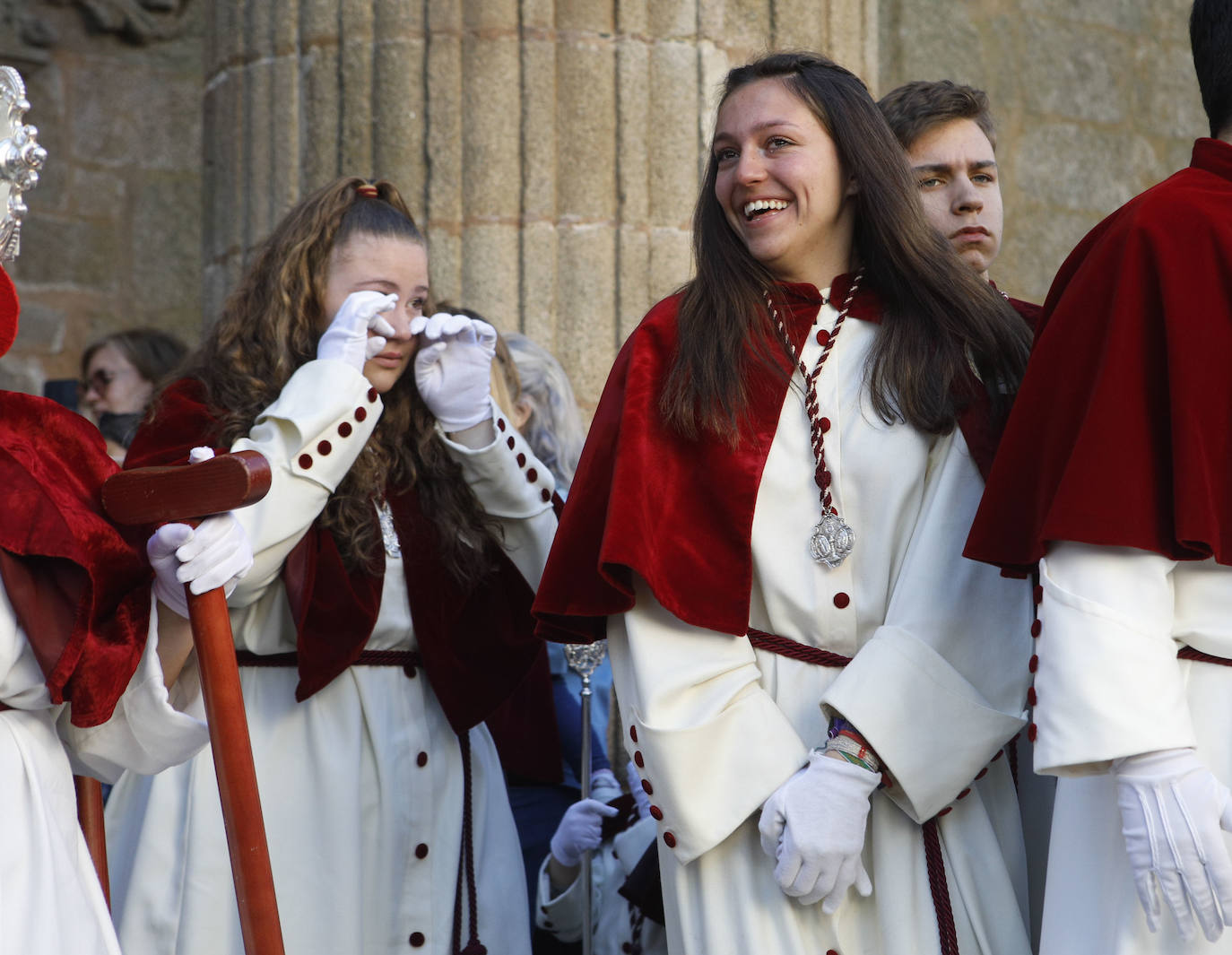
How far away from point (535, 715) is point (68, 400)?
7.41 feet

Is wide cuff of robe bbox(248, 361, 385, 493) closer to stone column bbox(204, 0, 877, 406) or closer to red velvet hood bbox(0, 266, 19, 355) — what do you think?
red velvet hood bbox(0, 266, 19, 355)

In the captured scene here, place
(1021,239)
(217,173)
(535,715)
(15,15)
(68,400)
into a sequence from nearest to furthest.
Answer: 1. (535,715)
2. (217,173)
3. (68,400)
4. (15,15)
5. (1021,239)

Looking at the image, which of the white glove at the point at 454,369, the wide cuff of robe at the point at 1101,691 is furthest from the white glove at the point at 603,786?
the wide cuff of robe at the point at 1101,691

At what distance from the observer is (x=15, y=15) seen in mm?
5922

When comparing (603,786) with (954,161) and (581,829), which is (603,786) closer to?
(581,829)

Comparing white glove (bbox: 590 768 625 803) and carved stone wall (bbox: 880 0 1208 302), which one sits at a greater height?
carved stone wall (bbox: 880 0 1208 302)

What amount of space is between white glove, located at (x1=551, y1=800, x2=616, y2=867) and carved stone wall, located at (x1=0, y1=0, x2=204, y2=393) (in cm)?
350

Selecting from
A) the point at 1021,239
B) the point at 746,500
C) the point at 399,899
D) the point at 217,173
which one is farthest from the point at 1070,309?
the point at 1021,239

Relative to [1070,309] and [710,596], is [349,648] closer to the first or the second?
[710,596]

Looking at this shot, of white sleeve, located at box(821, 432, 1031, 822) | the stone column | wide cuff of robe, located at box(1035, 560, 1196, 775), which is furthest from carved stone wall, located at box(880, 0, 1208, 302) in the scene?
wide cuff of robe, located at box(1035, 560, 1196, 775)

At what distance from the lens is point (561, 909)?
328 cm

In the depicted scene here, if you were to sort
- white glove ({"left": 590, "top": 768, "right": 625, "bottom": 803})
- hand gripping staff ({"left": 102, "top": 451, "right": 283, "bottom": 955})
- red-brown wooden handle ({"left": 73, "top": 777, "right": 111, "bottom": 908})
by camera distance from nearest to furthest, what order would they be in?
hand gripping staff ({"left": 102, "top": 451, "right": 283, "bottom": 955})
red-brown wooden handle ({"left": 73, "top": 777, "right": 111, "bottom": 908})
white glove ({"left": 590, "top": 768, "right": 625, "bottom": 803})

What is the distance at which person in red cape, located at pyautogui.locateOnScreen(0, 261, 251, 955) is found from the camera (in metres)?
1.98

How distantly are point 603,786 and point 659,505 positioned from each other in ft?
4.23
